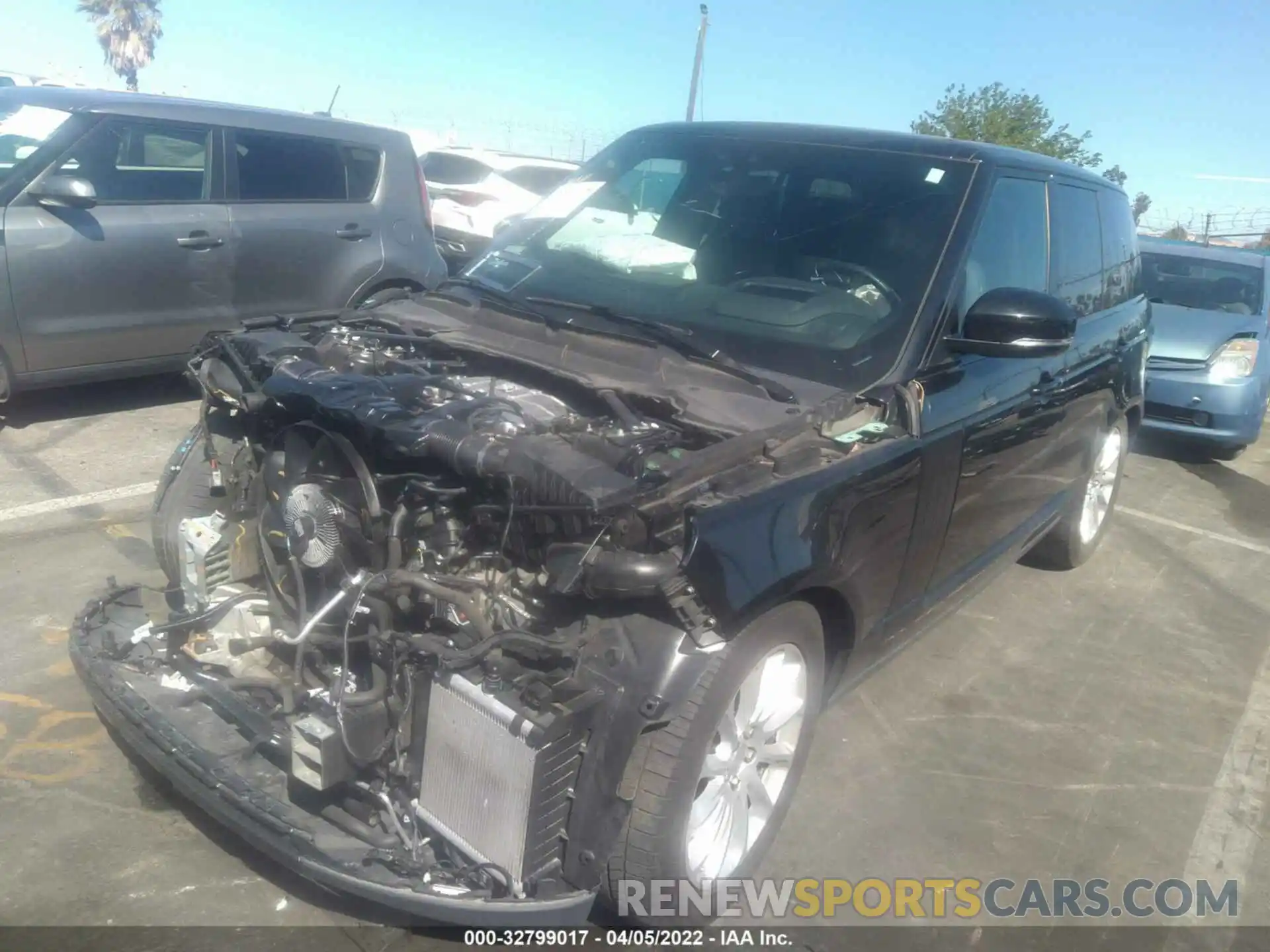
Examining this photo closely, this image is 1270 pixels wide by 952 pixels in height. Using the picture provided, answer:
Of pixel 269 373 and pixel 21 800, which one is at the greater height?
pixel 269 373

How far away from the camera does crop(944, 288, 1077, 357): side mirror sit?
3.14m

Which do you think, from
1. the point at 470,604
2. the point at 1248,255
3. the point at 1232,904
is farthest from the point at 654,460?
the point at 1248,255

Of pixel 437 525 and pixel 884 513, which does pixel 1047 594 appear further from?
pixel 437 525

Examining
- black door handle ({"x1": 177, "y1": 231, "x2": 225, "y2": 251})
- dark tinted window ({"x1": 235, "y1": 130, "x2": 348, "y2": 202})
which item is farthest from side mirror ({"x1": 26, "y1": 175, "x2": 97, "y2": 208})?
dark tinted window ({"x1": 235, "y1": 130, "x2": 348, "y2": 202})

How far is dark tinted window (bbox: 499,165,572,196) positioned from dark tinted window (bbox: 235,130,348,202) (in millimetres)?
5670

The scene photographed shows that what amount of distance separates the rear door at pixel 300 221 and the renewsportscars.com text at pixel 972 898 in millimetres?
4853

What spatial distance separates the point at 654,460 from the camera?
2.40 metres

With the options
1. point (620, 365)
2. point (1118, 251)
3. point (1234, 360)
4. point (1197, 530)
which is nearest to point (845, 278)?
point (620, 365)

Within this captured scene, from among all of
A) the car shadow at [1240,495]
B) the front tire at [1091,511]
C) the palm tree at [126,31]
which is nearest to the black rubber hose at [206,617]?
the front tire at [1091,511]

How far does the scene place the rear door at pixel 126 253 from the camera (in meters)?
5.59

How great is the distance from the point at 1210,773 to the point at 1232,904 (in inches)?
30.5

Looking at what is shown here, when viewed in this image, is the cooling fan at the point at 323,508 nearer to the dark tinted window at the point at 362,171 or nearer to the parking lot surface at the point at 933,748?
the parking lot surface at the point at 933,748

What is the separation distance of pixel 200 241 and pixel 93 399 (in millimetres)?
1320

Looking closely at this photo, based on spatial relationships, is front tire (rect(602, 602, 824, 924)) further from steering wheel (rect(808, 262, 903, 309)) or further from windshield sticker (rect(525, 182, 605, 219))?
windshield sticker (rect(525, 182, 605, 219))
